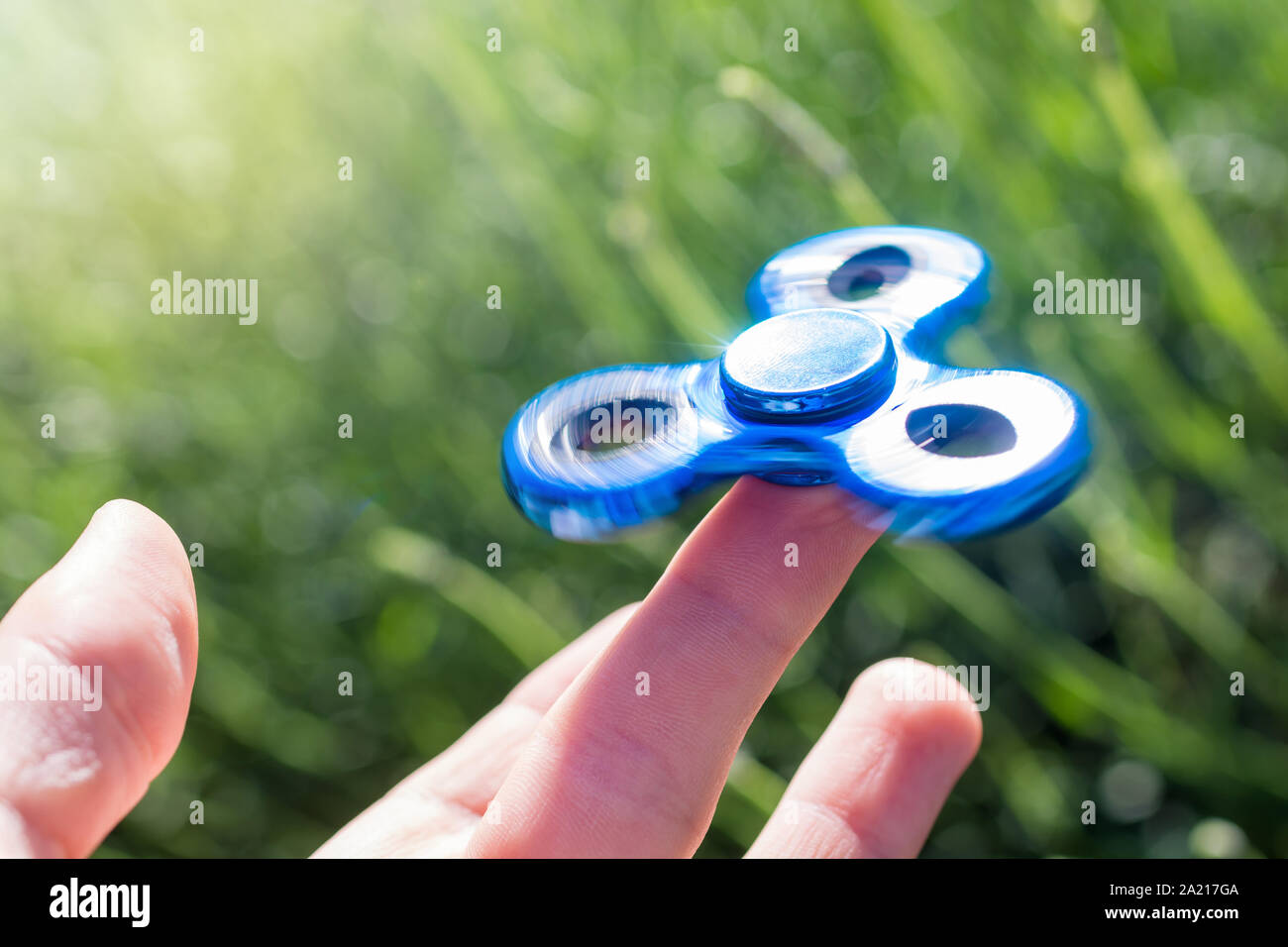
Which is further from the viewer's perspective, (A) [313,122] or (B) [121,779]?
(A) [313,122]

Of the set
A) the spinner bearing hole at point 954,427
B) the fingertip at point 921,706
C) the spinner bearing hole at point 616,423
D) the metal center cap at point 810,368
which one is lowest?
the fingertip at point 921,706

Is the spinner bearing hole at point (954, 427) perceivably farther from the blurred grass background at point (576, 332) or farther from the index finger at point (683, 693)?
the blurred grass background at point (576, 332)

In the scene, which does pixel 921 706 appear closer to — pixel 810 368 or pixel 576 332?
pixel 810 368

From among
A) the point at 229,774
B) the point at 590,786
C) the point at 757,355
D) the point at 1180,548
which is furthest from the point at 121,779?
the point at 1180,548

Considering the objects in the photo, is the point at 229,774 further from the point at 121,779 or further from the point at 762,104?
the point at 762,104

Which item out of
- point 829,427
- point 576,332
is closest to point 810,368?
point 829,427

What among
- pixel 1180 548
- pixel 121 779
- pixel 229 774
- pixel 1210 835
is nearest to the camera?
pixel 121 779

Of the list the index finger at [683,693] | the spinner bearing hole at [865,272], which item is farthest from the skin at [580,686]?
the spinner bearing hole at [865,272]
